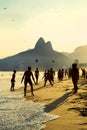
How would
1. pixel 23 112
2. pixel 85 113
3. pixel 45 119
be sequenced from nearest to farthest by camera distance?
pixel 45 119
pixel 85 113
pixel 23 112

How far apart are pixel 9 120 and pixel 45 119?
51.9 inches

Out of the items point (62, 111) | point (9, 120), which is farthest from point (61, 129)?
point (62, 111)

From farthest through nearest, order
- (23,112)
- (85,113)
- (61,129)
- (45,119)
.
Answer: (23,112) < (85,113) < (45,119) < (61,129)

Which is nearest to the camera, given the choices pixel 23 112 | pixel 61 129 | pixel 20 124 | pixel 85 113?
pixel 61 129

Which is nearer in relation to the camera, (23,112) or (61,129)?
(61,129)

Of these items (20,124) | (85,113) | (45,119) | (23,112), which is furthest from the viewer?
(23,112)

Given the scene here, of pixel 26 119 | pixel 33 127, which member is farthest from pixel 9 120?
pixel 33 127

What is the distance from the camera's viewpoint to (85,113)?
13914 mm

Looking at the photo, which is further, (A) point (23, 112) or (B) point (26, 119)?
(A) point (23, 112)

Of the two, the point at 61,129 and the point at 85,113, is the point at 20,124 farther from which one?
the point at 85,113

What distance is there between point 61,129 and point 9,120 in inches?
111

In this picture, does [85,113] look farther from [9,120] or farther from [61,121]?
[9,120]

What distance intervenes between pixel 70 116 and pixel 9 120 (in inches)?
88.9

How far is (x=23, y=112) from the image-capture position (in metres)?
14.9
